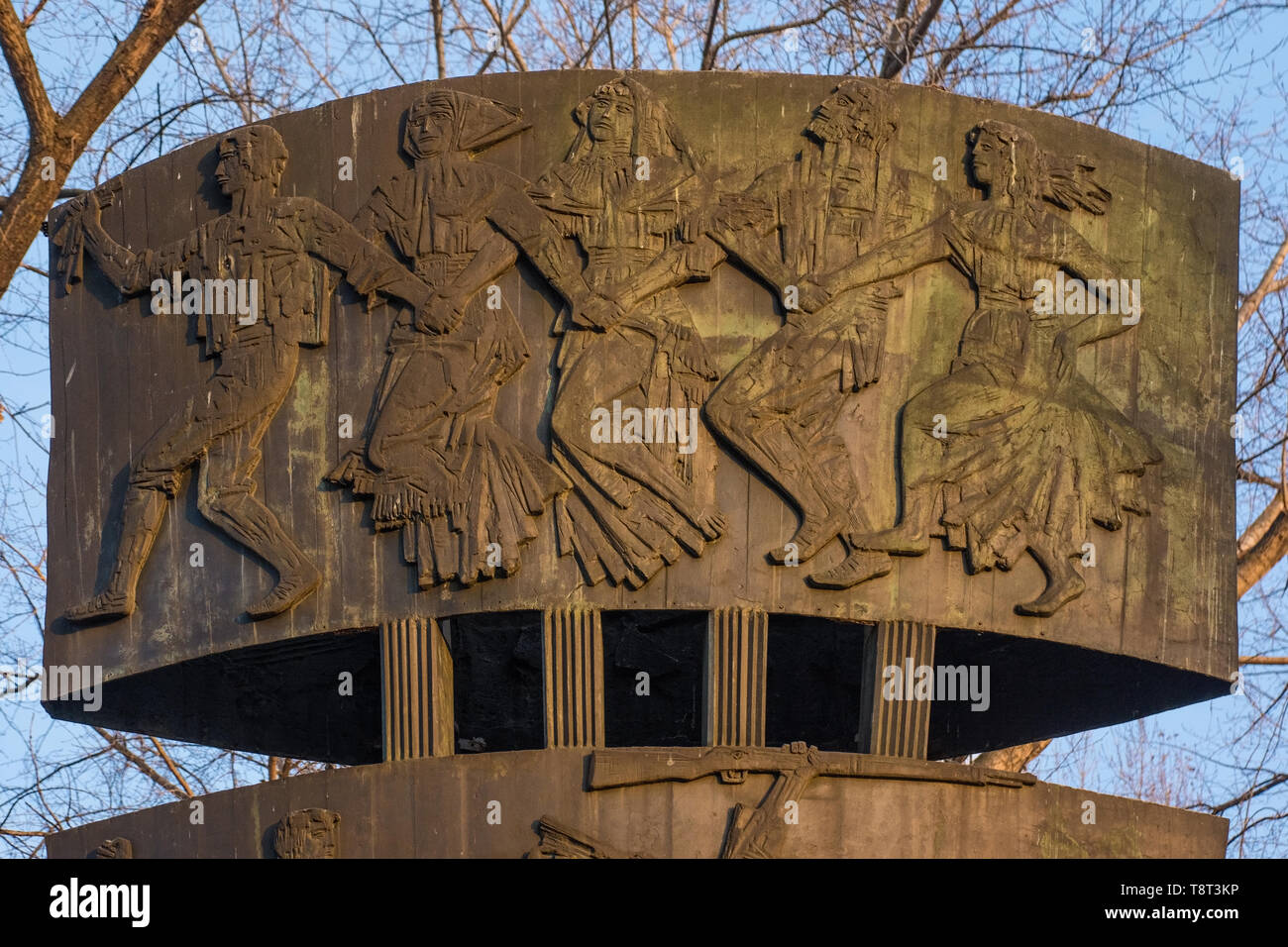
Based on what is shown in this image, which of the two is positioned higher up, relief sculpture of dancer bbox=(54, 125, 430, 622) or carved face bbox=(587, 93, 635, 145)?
carved face bbox=(587, 93, 635, 145)

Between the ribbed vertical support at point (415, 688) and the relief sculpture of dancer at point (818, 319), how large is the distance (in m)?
2.44

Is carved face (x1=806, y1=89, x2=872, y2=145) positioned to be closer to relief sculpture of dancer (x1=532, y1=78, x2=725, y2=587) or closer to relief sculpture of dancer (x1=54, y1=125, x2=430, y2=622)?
relief sculpture of dancer (x1=532, y1=78, x2=725, y2=587)

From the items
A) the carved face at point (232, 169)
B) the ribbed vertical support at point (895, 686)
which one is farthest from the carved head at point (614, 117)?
the ribbed vertical support at point (895, 686)

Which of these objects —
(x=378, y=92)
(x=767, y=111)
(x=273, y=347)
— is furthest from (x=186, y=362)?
(x=767, y=111)

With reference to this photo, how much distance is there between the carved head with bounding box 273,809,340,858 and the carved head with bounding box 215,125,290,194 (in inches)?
185

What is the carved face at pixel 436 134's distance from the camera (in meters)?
21.2

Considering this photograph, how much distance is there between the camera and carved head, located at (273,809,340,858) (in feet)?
65.1

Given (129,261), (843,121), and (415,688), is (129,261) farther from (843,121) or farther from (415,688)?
(843,121)

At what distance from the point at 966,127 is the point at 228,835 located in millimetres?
7194

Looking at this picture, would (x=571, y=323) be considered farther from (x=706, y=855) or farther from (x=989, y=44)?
(x=989, y=44)

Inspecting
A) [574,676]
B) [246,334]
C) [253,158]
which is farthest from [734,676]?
[253,158]

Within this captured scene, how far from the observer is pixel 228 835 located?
20266 mm

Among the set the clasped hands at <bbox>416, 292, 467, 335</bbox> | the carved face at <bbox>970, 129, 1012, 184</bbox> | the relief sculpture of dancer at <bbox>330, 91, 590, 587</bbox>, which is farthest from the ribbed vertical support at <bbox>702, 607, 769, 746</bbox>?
the carved face at <bbox>970, 129, 1012, 184</bbox>

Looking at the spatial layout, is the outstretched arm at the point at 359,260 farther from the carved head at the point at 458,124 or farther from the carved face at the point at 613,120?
the carved face at the point at 613,120
